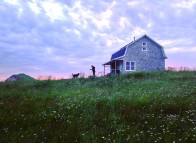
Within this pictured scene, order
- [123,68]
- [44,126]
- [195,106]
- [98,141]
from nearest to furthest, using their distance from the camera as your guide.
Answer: [98,141], [44,126], [195,106], [123,68]

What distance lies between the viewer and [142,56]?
5106 cm

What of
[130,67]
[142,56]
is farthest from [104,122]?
[142,56]

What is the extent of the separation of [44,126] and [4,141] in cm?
175

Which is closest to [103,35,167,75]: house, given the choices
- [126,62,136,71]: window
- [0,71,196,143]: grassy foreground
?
[126,62,136,71]: window

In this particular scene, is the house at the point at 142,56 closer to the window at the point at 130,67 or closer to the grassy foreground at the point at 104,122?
the window at the point at 130,67

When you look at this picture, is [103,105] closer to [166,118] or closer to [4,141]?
[166,118]

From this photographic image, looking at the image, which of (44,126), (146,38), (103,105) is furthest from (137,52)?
(44,126)

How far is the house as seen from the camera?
5066 centimetres

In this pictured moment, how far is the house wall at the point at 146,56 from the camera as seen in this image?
50750mm

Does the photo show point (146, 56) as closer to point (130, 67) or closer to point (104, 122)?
point (130, 67)

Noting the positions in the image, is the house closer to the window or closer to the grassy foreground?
the window

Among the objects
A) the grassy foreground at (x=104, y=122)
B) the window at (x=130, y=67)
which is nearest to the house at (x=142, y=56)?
the window at (x=130, y=67)

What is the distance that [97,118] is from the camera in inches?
407

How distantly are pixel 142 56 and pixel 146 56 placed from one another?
2.83 feet
